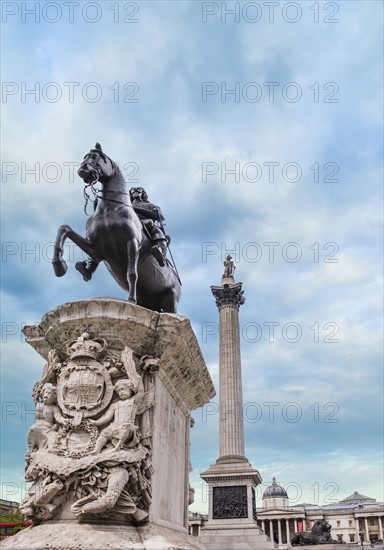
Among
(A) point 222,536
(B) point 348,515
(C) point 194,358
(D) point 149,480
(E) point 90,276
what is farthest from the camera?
(B) point 348,515

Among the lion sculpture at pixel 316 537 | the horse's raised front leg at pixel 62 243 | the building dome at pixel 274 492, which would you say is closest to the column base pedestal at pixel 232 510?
the lion sculpture at pixel 316 537

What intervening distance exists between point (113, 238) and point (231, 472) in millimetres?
30768

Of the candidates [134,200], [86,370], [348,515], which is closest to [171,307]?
[134,200]

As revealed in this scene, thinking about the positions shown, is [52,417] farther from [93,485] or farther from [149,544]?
[149,544]

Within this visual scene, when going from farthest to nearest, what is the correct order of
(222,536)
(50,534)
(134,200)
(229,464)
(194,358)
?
(229,464) < (222,536) < (134,200) < (194,358) < (50,534)

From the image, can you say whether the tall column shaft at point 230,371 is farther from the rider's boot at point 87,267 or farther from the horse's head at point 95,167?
the horse's head at point 95,167

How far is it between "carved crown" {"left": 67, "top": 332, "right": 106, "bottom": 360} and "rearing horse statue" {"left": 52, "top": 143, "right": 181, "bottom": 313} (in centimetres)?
94

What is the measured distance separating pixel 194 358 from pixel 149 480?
1678 millimetres

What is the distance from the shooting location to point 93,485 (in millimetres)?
4656

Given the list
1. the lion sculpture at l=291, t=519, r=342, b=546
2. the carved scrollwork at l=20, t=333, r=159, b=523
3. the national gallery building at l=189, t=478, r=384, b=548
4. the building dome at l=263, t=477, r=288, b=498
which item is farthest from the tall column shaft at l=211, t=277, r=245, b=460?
the building dome at l=263, t=477, r=288, b=498

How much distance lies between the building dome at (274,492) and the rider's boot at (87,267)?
10731 cm

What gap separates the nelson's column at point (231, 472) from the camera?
106ft

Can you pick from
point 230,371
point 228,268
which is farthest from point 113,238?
point 228,268

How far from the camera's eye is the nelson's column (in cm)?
3231
